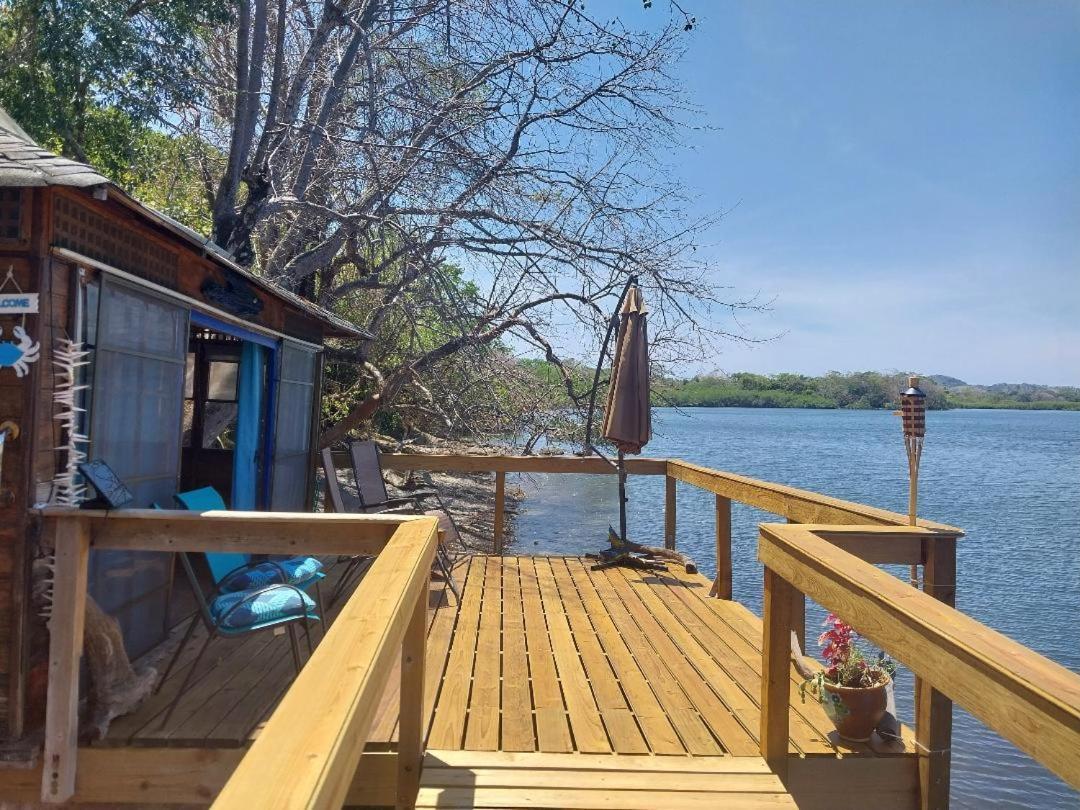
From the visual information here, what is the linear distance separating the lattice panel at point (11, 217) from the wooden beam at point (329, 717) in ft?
6.51

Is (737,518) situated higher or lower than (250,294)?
lower

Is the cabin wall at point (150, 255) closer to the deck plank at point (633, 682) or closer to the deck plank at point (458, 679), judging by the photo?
the deck plank at point (458, 679)

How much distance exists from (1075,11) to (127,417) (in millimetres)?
11594

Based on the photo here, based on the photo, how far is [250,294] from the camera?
448cm

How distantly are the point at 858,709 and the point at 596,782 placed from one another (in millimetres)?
988

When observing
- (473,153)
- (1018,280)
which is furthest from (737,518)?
(1018,280)

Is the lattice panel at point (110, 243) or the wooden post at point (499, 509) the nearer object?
the lattice panel at point (110, 243)

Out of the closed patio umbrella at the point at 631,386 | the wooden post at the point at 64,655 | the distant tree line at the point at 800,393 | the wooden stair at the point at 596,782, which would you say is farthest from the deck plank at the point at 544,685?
the distant tree line at the point at 800,393

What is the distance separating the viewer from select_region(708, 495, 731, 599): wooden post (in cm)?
486

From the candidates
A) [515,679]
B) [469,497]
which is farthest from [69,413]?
[469,497]

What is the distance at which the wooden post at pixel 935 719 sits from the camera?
8.05 feet

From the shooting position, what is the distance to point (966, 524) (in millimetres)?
16547

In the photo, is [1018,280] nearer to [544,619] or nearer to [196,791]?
[544,619]

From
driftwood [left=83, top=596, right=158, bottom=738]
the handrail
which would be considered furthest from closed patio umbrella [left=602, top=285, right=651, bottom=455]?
driftwood [left=83, top=596, right=158, bottom=738]
